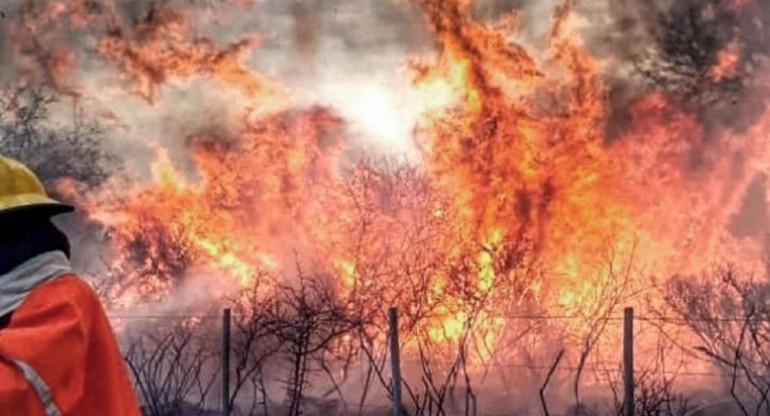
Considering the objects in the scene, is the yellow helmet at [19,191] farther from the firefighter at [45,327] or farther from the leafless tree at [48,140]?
the leafless tree at [48,140]

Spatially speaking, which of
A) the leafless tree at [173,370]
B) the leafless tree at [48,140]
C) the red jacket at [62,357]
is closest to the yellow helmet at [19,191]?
the red jacket at [62,357]

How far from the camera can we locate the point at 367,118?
1259 cm

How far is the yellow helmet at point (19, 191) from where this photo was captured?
1858 mm

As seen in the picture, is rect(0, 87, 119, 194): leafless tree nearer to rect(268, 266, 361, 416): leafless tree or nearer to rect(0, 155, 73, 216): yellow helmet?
rect(268, 266, 361, 416): leafless tree

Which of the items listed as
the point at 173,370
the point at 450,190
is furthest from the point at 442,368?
the point at 173,370

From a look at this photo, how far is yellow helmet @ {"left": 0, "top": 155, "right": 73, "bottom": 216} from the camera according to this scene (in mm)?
1858

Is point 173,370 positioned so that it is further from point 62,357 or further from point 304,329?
point 62,357

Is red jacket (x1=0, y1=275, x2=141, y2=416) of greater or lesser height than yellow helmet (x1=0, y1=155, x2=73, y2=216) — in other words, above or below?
below

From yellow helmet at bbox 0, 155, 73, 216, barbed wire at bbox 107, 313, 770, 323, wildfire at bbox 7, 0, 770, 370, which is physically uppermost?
wildfire at bbox 7, 0, 770, 370

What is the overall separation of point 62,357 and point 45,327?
0.06 meters

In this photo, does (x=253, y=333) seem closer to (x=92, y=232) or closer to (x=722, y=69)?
(x=92, y=232)

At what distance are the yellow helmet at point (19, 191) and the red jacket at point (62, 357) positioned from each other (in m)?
0.13

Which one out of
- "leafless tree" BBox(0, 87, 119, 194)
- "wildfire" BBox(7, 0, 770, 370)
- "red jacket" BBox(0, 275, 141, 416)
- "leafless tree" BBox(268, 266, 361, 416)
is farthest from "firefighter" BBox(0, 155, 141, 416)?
"leafless tree" BBox(0, 87, 119, 194)

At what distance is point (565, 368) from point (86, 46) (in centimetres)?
678
